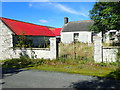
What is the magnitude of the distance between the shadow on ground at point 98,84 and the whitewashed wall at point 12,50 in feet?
18.4

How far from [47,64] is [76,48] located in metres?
3.14

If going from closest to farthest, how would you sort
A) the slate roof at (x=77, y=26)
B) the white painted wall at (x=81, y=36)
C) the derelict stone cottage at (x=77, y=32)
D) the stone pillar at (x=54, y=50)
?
the stone pillar at (x=54, y=50), the white painted wall at (x=81, y=36), the derelict stone cottage at (x=77, y=32), the slate roof at (x=77, y=26)

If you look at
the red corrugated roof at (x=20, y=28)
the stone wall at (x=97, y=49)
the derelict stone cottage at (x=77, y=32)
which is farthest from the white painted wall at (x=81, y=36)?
the stone wall at (x=97, y=49)

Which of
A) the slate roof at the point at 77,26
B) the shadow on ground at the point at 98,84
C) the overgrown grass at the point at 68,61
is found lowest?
the shadow on ground at the point at 98,84

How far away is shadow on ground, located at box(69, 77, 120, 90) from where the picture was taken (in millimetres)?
5678

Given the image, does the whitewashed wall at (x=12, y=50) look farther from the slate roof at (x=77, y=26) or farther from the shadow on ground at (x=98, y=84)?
the slate roof at (x=77, y=26)

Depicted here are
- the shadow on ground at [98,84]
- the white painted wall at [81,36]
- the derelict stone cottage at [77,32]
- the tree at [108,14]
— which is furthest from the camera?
the derelict stone cottage at [77,32]

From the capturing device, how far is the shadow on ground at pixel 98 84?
5.68 m

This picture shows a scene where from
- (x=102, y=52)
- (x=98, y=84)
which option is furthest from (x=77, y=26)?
(x=98, y=84)

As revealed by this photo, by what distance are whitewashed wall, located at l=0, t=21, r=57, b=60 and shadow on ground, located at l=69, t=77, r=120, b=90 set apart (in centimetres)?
562

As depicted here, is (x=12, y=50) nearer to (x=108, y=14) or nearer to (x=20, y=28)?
(x=20, y=28)

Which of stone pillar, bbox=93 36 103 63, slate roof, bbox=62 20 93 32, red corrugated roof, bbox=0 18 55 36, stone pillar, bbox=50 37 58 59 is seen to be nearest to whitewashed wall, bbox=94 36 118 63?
stone pillar, bbox=93 36 103 63

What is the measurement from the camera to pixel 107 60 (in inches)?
393

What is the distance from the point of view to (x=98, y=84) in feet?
19.7
